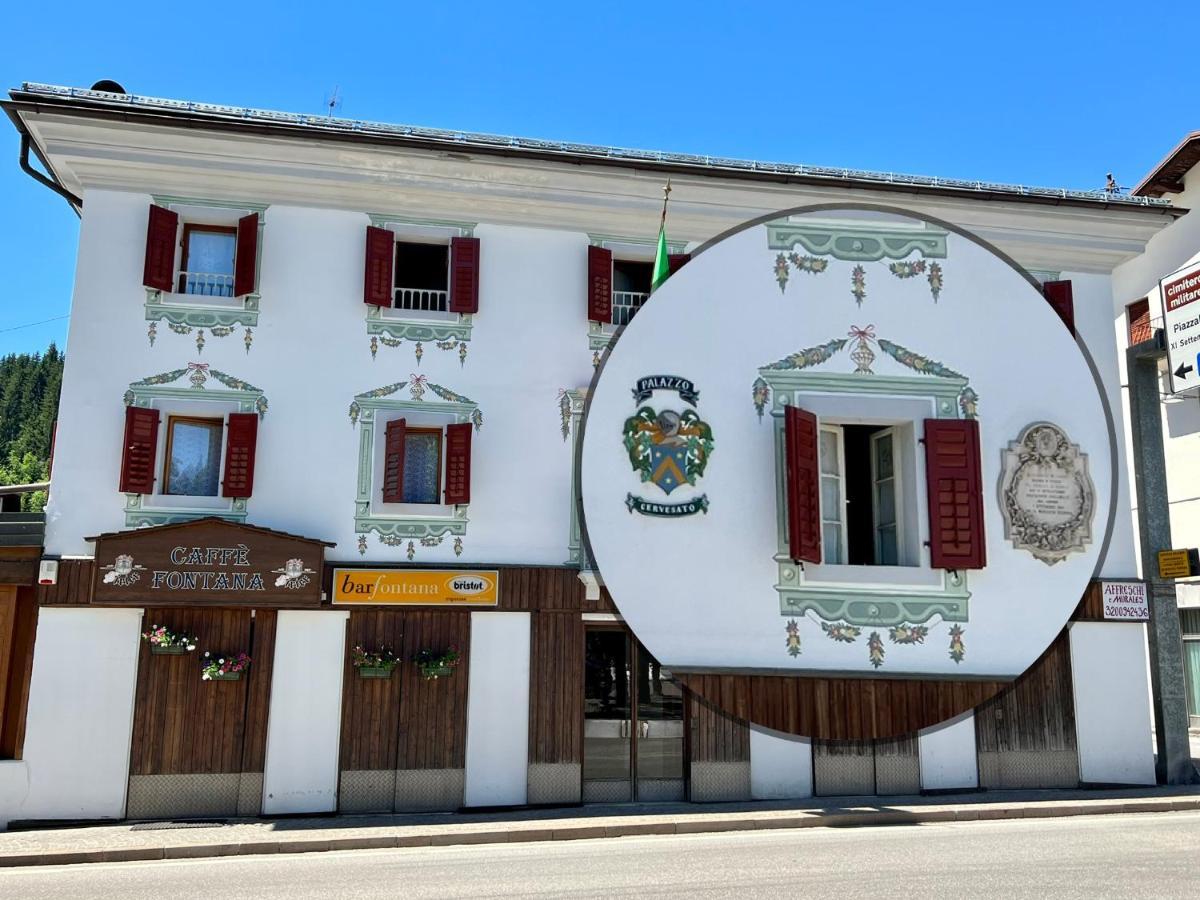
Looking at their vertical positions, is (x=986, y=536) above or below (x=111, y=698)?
above

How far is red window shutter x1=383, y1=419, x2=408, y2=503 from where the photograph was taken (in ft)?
49.5

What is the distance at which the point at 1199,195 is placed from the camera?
23828 mm

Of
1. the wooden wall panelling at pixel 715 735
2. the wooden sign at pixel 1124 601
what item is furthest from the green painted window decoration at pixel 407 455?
the wooden sign at pixel 1124 601

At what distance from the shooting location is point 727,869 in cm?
992

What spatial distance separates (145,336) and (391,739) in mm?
6800

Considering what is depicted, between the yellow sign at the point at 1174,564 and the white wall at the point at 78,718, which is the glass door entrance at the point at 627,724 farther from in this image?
the yellow sign at the point at 1174,564

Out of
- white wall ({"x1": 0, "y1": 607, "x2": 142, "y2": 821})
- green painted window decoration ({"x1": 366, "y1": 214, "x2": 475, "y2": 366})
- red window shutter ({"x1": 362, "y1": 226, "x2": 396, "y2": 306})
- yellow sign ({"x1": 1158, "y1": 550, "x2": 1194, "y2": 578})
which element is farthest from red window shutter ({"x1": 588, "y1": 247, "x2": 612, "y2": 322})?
yellow sign ({"x1": 1158, "y1": 550, "x2": 1194, "y2": 578})

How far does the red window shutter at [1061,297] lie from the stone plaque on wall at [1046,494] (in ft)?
7.74

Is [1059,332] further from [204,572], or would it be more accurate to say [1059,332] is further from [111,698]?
[111,698]

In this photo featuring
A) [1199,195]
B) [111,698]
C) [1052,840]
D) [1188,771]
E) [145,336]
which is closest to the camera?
[1052,840]

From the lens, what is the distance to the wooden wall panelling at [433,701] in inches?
581

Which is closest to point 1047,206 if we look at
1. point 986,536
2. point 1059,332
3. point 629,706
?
point 1059,332

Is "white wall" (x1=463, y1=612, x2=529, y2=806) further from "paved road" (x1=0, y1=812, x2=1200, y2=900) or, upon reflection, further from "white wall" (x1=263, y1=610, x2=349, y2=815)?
"paved road" (x1=0, y1=812, x2=1200, y2=900)

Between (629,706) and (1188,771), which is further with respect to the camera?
(1188,771)
